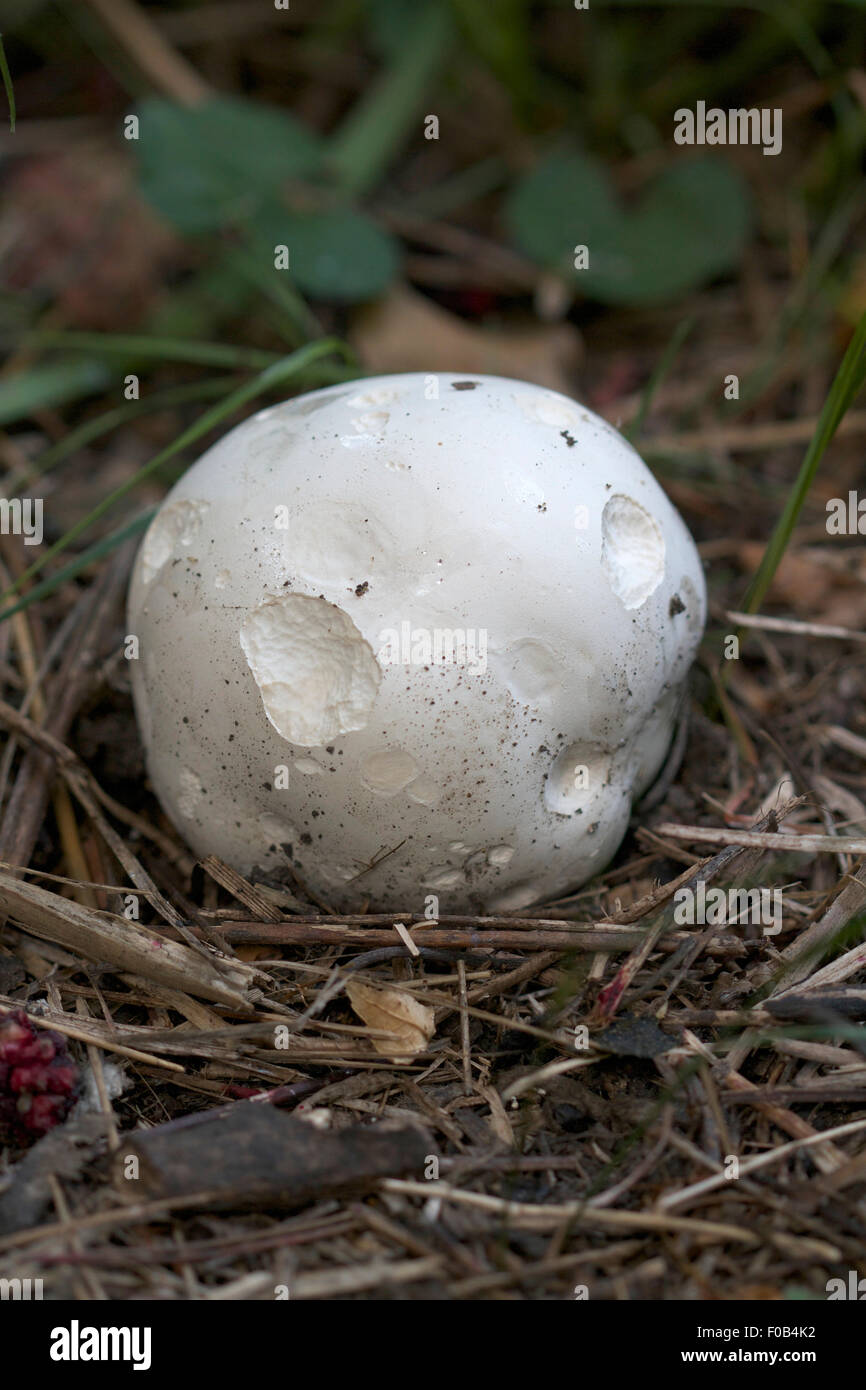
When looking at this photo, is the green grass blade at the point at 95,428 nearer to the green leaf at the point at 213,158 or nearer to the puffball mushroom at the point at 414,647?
the green leaf at the point at 213,158

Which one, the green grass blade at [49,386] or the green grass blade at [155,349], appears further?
the green grass blade at [49,386]

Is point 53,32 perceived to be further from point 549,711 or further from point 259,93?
point 549,711

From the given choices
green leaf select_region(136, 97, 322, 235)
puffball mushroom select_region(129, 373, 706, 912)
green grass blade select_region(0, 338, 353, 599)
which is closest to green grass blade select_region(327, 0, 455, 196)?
green leaf select_region(136, 97, 322, 235)

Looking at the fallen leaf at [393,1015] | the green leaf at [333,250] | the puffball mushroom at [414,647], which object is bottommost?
the fallen leaf at [393,1015]

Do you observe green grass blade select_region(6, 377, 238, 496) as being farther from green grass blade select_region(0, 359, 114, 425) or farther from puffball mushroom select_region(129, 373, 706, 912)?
puffball mushroom select_region(129, 373, 706, 912)

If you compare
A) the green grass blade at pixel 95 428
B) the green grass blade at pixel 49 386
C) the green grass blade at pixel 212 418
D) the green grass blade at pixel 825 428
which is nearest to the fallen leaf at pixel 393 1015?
the green grass blade at pixel 212 418

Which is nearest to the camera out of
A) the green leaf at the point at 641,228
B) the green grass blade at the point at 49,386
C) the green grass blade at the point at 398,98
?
the green grass blade at the point at 49,386
